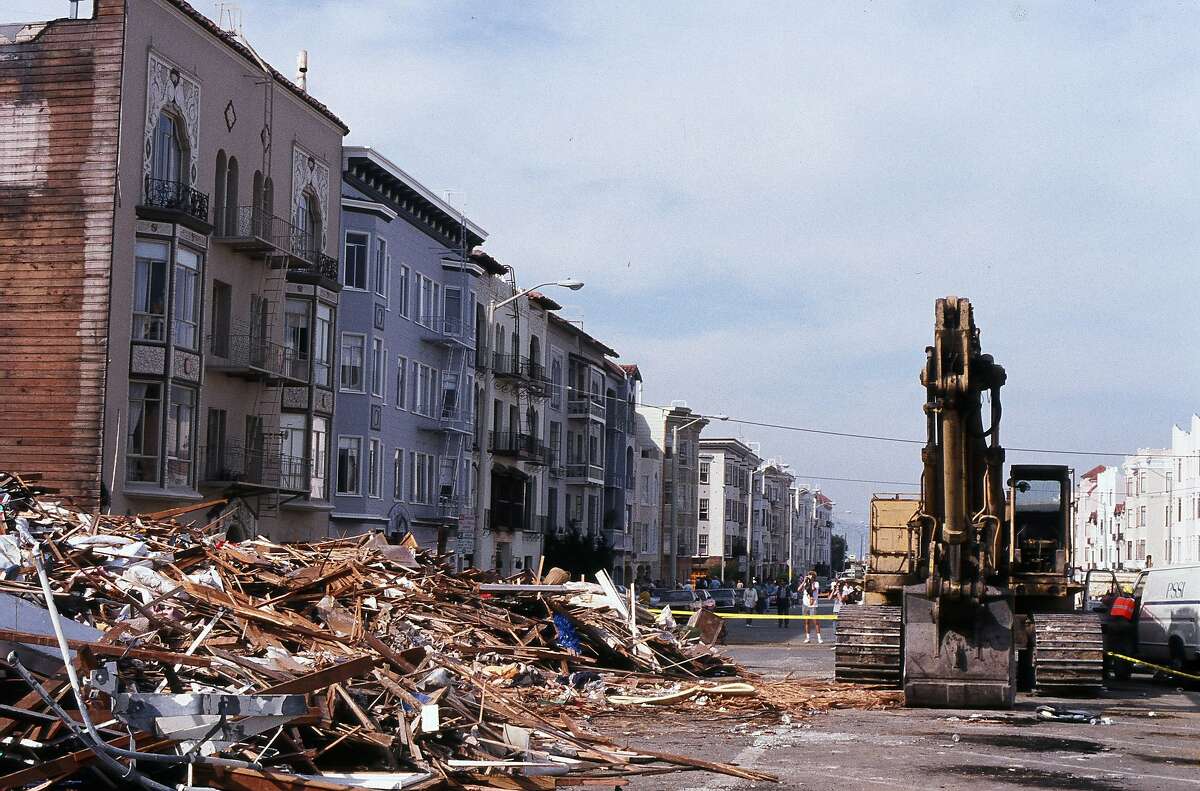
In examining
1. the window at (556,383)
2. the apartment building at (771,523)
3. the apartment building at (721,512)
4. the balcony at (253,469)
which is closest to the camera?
the balcony at (253,469)

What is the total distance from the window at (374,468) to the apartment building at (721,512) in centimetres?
6853

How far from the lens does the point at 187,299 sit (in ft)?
114

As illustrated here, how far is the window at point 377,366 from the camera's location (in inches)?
1875

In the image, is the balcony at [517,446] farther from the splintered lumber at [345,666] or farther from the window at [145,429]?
the splintered lumber at [345,666]

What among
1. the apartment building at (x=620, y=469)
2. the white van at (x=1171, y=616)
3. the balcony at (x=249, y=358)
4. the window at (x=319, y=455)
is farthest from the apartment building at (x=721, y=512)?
the white van at (x=1171, y=616)

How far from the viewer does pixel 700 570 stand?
115562 millimetres

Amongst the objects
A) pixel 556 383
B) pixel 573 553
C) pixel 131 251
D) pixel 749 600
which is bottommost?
pixel 749 600

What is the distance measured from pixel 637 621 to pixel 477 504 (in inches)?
592

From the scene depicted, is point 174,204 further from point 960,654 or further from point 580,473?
point 580,473

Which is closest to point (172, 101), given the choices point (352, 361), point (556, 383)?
point (352, 361)

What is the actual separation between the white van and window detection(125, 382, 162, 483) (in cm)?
2099

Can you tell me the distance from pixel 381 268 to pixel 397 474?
7.12 m

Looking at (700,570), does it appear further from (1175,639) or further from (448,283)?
(1175,639)

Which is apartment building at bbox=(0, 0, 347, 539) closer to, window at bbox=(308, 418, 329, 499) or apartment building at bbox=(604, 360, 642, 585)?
window at bbox=(308, 418, 329, 499)
